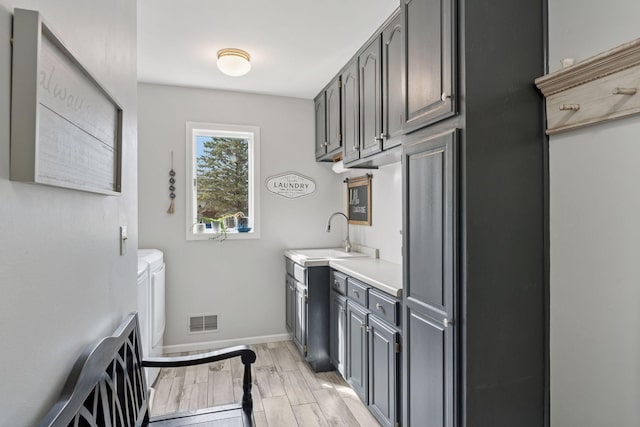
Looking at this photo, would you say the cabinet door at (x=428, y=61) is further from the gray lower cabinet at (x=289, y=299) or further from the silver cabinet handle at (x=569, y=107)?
the gray lower cabinet at (x=289, y=299)

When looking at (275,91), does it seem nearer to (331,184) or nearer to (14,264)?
(331,184)

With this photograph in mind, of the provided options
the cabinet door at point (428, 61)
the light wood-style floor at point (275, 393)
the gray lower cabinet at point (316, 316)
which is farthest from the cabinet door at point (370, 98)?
the light wood-style floor at point (275, 393)

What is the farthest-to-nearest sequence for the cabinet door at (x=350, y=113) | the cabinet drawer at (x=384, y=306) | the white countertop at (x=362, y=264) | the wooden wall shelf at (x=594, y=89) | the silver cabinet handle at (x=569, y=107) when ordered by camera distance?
the cabinet door at (x=350, y=113)
the white countertop at (x=362, y=264)
the cabinet drawer at (x=384, y=306)
the silver cabinet handle at (x=569, y=107)
the wooden wall shelf at (x=594, y=89)

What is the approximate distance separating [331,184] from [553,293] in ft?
8.77

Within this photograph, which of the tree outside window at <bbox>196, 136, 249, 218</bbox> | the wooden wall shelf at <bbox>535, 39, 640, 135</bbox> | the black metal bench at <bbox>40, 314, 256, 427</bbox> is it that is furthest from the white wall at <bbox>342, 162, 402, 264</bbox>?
the black metal bench at <bbox>40, 314, 256, 427</bbox>

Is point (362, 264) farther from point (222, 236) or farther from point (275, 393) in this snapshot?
point (222, 236)

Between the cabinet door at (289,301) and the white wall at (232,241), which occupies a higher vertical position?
the white wall at (232,241)

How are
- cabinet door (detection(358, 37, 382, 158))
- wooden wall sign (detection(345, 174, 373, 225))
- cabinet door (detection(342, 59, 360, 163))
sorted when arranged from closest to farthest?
cabinet door (detection(358, 37, 382, 158)), cabinet door (detection(342, 59, 360, 163)), wooden wall sign (detection(345, 174, 373, 225))

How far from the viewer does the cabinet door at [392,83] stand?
2.15 meters

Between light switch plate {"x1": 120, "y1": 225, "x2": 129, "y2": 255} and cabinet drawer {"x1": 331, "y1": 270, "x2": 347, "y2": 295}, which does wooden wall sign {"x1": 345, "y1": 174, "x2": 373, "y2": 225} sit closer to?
cabinet drawer {"x1": 331, "y1": 270, "x2": 347, "y2": 295}

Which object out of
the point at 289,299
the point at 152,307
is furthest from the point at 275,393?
the point at 152,307

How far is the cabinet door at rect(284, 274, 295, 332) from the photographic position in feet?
11.4

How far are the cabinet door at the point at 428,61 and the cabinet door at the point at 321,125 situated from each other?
5.73 feet

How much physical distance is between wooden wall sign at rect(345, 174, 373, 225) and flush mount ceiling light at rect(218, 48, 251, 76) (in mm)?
1451
